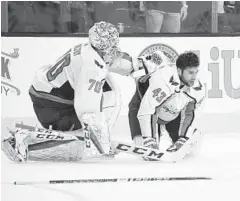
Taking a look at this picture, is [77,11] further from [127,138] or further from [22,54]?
[127,138]

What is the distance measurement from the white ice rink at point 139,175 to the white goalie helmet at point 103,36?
56 cm

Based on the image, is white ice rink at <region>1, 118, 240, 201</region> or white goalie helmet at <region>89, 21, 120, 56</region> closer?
white ice rink at <region>1, 118, 240, 201</region>

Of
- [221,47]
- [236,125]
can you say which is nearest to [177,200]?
[236,125]

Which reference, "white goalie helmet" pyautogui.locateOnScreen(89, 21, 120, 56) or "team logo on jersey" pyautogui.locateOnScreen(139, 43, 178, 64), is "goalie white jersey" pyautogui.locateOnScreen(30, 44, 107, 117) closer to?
"white goalie helmet" pyautogui.locateOnScreen(89, 21, 120, 56)

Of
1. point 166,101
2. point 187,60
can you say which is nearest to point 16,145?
point 166,101

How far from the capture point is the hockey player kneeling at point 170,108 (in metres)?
3.42

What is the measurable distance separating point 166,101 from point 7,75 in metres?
0.82

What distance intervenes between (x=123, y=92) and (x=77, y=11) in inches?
18.5

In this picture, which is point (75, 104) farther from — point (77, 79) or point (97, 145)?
point (97, 145)

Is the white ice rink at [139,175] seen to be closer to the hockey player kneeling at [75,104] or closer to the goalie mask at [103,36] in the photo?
the hockey player kneeling at [75,104]

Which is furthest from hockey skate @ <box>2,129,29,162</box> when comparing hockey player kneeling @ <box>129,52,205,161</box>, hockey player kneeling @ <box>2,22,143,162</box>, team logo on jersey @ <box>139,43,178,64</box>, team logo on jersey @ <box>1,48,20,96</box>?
team logo on jersey @ <box>139,43,178,64</box>

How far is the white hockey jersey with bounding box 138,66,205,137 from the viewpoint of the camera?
3.42 metres

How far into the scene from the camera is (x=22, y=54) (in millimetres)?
3289

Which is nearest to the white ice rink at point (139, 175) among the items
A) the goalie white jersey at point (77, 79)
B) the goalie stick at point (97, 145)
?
the goalie stick at point (97, 145)
